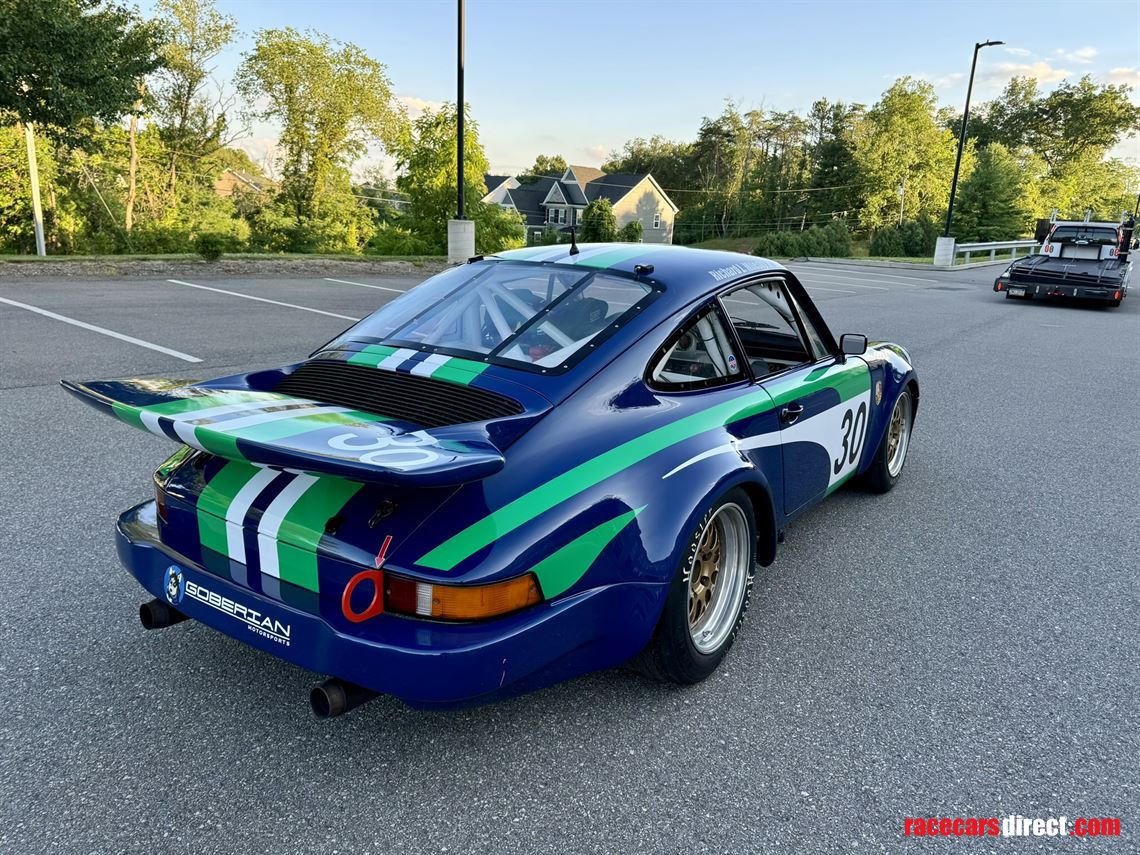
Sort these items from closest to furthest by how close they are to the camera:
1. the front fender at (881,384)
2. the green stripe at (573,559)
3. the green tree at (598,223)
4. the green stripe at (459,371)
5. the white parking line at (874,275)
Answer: the green stripe at (573,559) < the green stripe at (459,371) < the front fender at (881,384) < the white parking line at (874,275) < the green tree at (598,223)

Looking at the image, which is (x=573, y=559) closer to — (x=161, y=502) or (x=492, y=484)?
(x=492, y=484)

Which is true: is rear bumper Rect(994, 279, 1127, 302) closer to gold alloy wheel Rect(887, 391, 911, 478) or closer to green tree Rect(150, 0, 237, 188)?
gold alloy wheel Rect(887, 391, 911, 478)

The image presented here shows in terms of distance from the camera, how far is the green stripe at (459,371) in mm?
2588

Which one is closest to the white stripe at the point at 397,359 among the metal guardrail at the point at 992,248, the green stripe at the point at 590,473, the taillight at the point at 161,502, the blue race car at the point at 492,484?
the blue race car at the point at 492,484

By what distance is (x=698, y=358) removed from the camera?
9.55 feet

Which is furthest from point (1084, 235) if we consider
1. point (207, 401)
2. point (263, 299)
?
point (207, 401)

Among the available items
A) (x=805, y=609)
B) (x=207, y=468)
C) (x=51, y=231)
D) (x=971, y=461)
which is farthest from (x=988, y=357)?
(x=51, y=231)

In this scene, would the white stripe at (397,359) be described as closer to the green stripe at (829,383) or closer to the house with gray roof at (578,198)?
the green stripe at (829,383)

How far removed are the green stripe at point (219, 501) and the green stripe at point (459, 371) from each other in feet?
2.20

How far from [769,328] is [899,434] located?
60.7 inches

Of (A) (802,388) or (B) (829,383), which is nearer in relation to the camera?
(A) (802,388)

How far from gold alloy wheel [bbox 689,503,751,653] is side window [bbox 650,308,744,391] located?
19.1 inches

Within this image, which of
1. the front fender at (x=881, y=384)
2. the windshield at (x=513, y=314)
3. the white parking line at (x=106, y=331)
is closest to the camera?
the windshield at (x=513, y=314)

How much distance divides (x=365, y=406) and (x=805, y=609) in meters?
2.01
